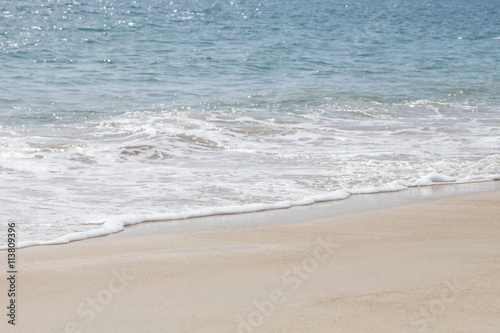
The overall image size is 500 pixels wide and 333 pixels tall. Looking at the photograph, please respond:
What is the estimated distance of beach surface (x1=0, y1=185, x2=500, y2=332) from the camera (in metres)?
2.30

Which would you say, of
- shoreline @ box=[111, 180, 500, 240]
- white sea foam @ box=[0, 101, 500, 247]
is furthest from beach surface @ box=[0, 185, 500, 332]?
white sea foam @ box=[0, 101, 500, 247]

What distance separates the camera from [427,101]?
392 inches

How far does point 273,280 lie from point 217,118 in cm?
542

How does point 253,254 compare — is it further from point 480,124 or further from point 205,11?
point 205,11

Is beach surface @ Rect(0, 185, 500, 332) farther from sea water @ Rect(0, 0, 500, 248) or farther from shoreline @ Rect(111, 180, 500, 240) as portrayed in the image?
sea water @ Rect(0, 0, 500, 248)

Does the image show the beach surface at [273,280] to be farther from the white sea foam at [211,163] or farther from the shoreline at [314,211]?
the white sea foam at [211,163]

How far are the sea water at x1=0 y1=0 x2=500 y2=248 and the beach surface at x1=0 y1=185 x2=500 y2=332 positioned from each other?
0.48 m

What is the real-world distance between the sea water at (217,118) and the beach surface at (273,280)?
478 millimetres

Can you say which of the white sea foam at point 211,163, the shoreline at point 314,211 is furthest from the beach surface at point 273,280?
the white sea foam at point 211,163

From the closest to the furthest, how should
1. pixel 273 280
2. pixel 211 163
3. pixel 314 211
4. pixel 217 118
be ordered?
pixel 273 280
pixel 314 211
pixel 211 163
pixel 217 118

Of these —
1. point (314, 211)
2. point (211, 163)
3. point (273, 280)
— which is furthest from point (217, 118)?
point (273, 280)

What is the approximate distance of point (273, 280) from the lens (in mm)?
2727

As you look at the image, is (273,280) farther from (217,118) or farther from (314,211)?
(217,118)

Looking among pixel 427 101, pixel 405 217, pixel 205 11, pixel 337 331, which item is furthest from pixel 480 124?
pixel 205 11
